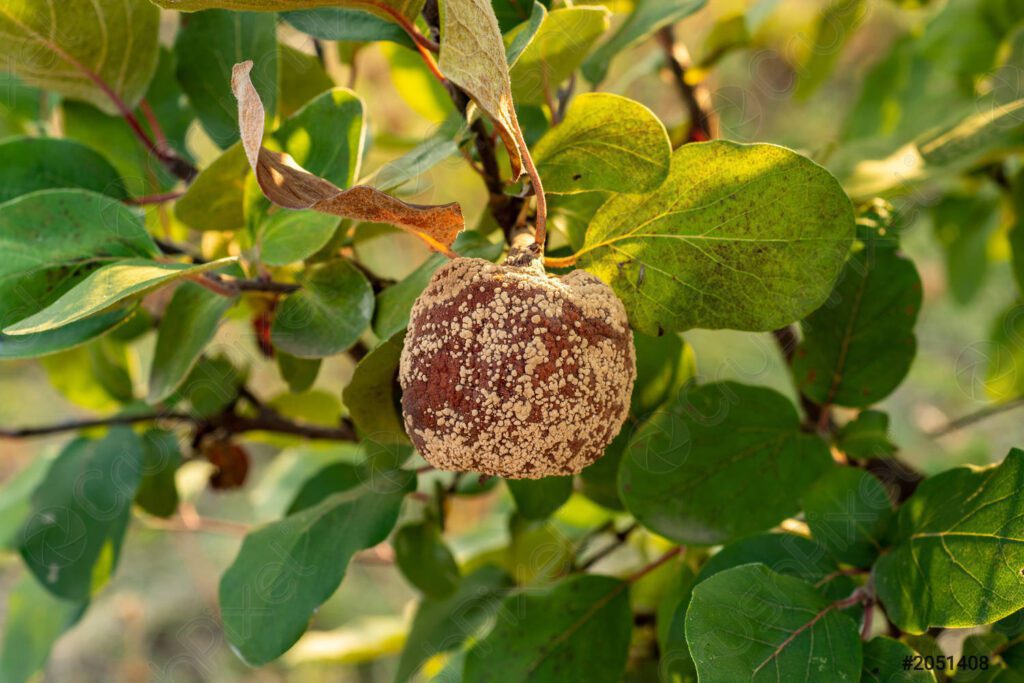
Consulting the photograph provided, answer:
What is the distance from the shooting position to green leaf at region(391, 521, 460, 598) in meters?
0.61

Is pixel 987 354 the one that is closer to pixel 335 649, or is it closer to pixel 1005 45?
pixel 1005 45

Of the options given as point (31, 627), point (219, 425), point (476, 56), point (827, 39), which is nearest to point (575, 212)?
point (476, 56)

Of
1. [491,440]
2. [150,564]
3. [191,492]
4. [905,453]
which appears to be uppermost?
[491,440]

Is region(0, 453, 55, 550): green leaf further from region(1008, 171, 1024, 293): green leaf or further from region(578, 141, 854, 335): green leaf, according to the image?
region(1008, 171, 1024, 293): green leaf

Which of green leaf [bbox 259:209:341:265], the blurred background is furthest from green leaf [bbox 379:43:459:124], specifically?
green leaf [bbox 259:209:341:265]

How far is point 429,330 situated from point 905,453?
0.67 metres

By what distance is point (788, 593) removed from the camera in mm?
446

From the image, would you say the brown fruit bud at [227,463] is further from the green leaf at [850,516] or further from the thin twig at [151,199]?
the green leaf at [850,516]

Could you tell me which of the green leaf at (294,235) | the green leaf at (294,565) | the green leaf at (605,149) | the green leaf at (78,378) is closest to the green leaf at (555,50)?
the green leaf at (605,149)

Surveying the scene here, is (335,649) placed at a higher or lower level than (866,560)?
lower

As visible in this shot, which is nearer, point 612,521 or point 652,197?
point 652,197

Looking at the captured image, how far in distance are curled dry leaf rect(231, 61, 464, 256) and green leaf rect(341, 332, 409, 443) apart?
0.07 metres

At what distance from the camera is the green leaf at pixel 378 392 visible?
1.40 feet

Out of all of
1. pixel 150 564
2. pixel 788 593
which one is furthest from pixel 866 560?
pixel 150 564
